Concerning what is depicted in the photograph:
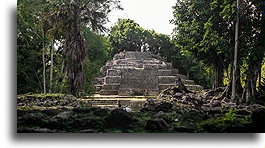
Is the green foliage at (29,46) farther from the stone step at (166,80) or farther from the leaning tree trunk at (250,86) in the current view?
the stone step at (166,80)

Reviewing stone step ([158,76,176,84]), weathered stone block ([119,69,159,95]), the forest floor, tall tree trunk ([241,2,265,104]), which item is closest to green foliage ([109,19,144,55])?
the forest floor

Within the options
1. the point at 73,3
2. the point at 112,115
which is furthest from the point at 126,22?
the point at 112,115

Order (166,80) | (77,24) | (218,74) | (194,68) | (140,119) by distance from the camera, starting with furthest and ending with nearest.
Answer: (166,80)
(194,68)
(218,74)
(77,24)
(140,119)

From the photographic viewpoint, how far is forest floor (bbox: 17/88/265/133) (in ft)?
13.0

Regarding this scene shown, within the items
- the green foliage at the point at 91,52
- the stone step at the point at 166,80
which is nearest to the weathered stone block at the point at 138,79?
the stone step at the point at 166,80

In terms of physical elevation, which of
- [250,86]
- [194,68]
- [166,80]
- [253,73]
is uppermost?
[194,68]

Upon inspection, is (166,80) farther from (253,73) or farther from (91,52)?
(253,73)

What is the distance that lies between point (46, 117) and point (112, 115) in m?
1.16

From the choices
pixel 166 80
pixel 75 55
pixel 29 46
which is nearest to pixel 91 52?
pixel 75 55

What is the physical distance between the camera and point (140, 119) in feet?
13.5

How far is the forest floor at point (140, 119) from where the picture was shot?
395cm

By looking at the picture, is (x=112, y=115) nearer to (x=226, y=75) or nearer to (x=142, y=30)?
(x=142, y=30)

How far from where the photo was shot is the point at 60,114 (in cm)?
414

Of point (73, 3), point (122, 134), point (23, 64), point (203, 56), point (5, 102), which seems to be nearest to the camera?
point (122, 134)
